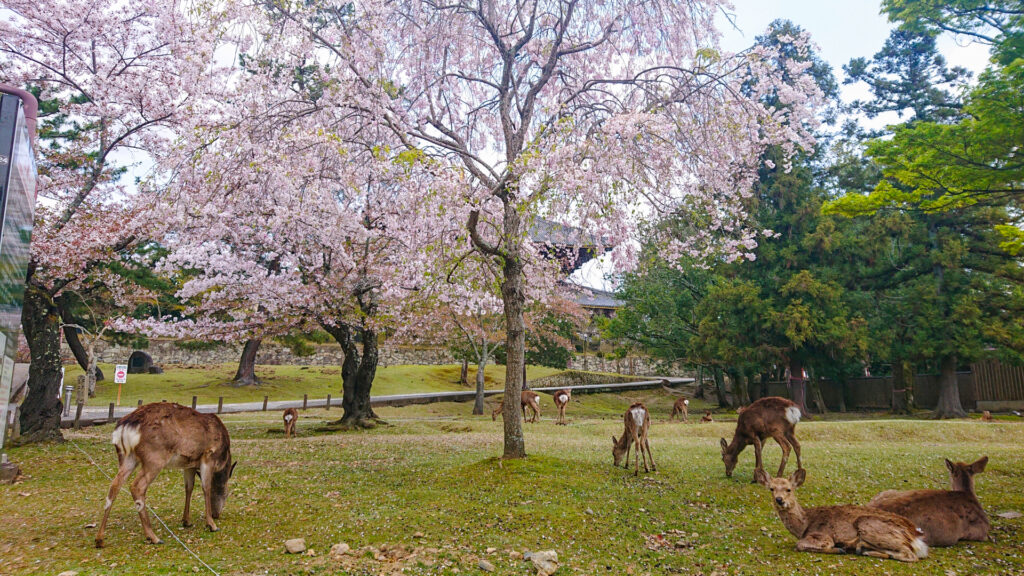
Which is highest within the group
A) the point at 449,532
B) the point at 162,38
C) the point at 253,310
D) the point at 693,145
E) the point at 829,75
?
the point at 829,75

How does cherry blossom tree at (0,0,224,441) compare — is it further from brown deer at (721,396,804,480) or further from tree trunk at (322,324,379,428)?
brown deer at (721,396,804,480)

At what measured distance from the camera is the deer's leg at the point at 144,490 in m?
5.72

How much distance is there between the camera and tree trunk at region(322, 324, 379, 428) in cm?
1860

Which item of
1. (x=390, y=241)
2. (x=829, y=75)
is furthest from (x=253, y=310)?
(x=829, y=75)

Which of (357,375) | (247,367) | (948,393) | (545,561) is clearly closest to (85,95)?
(357,375)

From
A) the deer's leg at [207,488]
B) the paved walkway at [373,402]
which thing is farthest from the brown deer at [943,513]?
the paved walkway at [373,402]

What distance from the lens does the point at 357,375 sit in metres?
19.1

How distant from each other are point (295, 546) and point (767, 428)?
6.76 meters

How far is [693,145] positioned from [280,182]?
820cm

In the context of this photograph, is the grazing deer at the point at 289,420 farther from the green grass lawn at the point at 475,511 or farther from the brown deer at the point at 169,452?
the brown deer at the point at 169,452

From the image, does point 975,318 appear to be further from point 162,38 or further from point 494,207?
point 162,38

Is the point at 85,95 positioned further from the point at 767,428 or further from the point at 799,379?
the point at 799,379

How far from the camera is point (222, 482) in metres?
6.87

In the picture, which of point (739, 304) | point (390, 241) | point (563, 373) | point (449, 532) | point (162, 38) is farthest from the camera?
point (563, 373)
